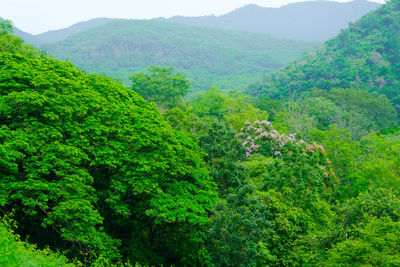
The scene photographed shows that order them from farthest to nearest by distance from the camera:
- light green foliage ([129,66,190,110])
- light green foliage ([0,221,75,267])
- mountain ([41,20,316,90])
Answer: mountain ([41,20,316,90]) → light green foliage ([129,66,190,110]) → light green foliage ([0,221,75,267])

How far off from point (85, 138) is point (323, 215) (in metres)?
12.3

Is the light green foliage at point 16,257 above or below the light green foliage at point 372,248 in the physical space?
above

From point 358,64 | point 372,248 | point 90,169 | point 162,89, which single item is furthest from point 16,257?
point 358,64

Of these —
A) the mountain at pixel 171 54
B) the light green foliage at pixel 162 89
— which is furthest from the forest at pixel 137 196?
the mountain at pixel 171 54

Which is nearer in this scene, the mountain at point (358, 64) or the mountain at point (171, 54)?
the mountain at point (358, 64)

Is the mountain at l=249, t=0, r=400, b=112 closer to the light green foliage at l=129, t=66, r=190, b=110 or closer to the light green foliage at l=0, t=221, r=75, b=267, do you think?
the light green foliage at l=129, t=66, r=190, b=110

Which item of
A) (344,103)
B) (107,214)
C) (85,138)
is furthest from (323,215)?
(344,103)

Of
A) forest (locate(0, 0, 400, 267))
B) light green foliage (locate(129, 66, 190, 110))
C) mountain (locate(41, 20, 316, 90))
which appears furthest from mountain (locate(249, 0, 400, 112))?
forest (locate(0, 0, 400, 267))

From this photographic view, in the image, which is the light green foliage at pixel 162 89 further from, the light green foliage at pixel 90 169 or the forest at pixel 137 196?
the light green foliage at pixel 90 169

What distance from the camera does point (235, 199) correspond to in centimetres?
1485

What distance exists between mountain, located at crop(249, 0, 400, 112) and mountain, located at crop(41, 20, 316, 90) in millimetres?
43643

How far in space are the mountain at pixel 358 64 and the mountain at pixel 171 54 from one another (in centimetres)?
4364

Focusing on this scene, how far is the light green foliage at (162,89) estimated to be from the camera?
5262cm

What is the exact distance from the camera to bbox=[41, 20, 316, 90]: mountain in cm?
14500
